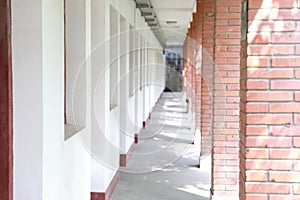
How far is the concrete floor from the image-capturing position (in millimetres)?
5406

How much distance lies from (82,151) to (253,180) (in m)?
1.92

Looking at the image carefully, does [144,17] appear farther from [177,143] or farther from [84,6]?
[84,6]

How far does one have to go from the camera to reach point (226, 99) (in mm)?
4719

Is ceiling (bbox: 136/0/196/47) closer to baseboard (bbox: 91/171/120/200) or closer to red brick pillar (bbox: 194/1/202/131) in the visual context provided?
red brick pillar (bbox: 194/1/202/131)

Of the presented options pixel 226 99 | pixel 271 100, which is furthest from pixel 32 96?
pixel 226 99

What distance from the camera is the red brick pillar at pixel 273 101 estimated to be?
2.41 m

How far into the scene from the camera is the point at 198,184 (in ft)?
19.3

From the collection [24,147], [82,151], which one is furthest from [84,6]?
[24,147]

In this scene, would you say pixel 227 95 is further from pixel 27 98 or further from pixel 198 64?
pixel 198 64

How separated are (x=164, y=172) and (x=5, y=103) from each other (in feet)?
14.5

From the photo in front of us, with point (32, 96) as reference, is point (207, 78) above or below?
above

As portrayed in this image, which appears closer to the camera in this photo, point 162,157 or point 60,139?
point 60,139

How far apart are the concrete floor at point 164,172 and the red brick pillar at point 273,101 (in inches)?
112

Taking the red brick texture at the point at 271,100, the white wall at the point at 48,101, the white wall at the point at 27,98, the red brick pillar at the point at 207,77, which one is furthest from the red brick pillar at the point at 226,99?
the white wall at the point at 27,98
